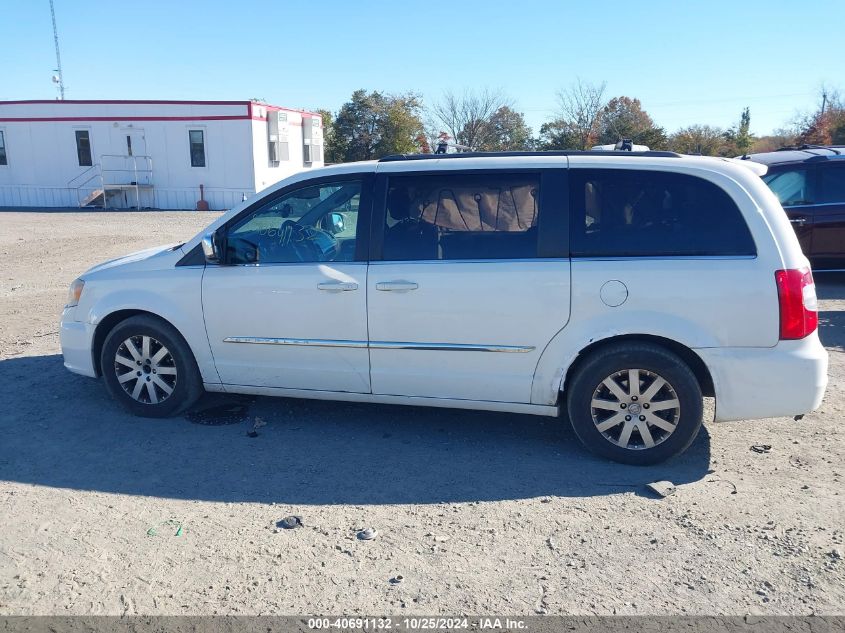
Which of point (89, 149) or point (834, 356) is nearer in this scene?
point (834, 356)

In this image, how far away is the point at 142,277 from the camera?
5207 mm

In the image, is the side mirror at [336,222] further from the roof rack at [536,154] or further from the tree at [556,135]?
the tree at [556,135]

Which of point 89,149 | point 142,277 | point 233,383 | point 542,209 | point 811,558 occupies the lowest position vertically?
point 811,558

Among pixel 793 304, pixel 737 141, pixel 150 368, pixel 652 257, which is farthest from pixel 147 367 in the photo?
pixel 737 141

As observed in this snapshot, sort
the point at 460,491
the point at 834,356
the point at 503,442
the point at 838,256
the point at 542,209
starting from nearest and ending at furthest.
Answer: the point at 460,491
the point at 542,209
the point at 503,442
the point at 834,356
the point at 838,256

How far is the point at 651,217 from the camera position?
439 cm

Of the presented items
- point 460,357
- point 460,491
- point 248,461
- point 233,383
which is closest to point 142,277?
point 233,383

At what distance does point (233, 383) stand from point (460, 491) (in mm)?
1987

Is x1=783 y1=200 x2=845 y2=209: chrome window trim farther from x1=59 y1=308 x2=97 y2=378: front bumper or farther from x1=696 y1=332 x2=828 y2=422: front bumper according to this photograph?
x1=59 y1=308 x2=97 y2=378: front bumper

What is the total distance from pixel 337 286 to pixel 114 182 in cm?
2925

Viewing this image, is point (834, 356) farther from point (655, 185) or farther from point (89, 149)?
point (89, 149)

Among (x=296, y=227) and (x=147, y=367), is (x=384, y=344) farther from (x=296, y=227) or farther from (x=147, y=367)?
(x=147, y=367)

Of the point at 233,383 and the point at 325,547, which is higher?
the point at 233,383

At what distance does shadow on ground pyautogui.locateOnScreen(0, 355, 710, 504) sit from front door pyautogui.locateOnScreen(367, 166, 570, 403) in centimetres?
43
